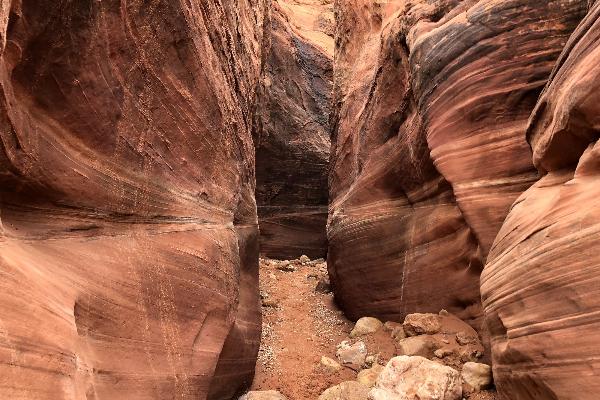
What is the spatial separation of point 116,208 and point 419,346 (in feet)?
16.9

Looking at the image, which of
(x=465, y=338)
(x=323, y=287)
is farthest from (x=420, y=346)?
(x=323, y=287)

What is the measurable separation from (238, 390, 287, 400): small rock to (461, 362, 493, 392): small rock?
278cm

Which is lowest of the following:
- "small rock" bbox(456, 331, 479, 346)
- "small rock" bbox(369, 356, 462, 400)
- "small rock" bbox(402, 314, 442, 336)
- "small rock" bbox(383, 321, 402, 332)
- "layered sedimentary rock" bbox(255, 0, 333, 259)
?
"small rock" bbox(369, 356, 462, 400)

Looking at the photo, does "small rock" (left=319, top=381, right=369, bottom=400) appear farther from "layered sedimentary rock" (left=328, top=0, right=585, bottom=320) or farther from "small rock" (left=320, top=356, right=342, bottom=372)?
"layered sedimentary rock" (left=328, top=0, right=585, bottom=320)

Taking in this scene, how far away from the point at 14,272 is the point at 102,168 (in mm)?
2232

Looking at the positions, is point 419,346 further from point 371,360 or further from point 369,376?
point 371,360

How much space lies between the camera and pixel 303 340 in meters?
10.9

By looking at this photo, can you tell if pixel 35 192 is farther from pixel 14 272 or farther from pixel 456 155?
pixel 456 155

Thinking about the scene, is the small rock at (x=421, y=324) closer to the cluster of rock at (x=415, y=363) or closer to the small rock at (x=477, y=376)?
the cluster of rock at (x=415, y=363)

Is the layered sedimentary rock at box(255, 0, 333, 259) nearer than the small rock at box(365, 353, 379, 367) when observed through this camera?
No

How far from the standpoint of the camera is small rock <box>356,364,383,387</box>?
8234 millimetres

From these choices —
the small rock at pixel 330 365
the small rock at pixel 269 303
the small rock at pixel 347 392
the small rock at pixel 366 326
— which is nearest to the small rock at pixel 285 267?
the small rock at pixel 269 303

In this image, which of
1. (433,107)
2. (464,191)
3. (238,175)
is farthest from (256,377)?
(433,107)

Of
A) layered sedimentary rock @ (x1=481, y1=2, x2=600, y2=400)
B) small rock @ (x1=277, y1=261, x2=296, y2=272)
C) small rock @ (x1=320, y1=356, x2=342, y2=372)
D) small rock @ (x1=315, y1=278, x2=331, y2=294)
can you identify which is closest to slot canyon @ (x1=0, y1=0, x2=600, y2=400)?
layered sedimentary rock @ (x1=481, y1=2, x2=600, y2=400)
